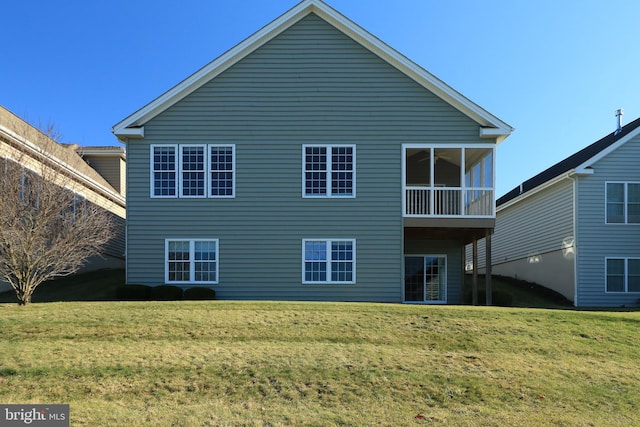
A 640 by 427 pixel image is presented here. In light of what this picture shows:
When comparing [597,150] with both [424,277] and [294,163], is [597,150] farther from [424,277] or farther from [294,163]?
[294,163]

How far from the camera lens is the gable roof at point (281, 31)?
16.0m

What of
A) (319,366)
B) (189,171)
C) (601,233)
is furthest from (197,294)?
(601,233)

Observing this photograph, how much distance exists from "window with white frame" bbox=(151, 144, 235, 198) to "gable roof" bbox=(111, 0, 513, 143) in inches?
47.9

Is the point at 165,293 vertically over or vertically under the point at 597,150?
under

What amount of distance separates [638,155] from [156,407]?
64.7 feet

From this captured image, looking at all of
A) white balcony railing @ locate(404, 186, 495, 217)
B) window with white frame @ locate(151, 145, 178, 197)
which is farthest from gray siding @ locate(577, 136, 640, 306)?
window with white frame @ locate(151, 145, 178, 197)

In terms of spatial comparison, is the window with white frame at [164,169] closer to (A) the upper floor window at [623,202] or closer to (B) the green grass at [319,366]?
(B) the green grass at [319,366]

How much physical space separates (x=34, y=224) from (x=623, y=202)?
68.7ft

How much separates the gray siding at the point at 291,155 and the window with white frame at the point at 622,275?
807 centimetres

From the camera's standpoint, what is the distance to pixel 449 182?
19.7 meters

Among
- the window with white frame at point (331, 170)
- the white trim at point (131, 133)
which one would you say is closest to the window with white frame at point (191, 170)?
the white trim at point (131, 133)

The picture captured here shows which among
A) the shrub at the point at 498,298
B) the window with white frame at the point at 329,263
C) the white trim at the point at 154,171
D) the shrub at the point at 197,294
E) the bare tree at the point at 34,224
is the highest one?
the white trim at the point at 154,171

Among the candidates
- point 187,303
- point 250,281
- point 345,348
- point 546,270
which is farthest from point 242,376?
point 546,270

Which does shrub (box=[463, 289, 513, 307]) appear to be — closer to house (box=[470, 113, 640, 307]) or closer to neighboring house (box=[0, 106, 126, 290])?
house (box=[470, 113, 640, 307])
